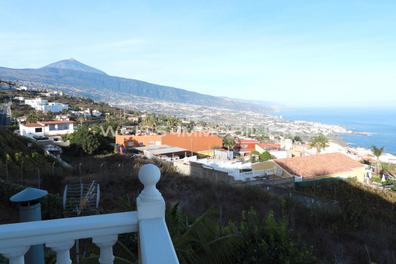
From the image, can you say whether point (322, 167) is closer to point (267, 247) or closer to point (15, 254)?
point (267, 247)

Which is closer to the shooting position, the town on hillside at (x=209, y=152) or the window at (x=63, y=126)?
the town on hillside at (x=209, y=152)

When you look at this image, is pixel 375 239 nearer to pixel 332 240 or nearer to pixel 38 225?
pixel 332 240

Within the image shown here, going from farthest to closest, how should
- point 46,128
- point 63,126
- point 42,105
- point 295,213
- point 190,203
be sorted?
point 42,105 → point 63,126 → point 46,128 → point 190,203 → point 295,213

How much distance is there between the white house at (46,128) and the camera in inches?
1182

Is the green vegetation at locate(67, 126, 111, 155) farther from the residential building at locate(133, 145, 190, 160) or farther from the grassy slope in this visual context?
the grassy slope

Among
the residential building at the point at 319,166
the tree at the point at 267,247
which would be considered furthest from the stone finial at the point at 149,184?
the residential building at the point at 319,166

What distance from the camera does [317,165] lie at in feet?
67.8

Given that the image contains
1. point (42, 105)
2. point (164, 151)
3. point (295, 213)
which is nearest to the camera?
point (295, 213)

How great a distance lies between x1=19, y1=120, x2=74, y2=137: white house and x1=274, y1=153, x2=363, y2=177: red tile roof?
2156 centimetres

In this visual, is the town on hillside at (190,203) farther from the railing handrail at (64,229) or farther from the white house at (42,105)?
the white house at (42,105)

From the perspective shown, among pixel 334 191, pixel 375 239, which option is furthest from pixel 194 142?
pixel 375 239

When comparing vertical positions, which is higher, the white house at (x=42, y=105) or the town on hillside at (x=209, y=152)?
the white house at (x=42, y=105)

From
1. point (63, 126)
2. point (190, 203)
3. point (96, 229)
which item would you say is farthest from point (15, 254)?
point (63, 126)

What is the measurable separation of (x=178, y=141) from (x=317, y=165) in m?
13.2
